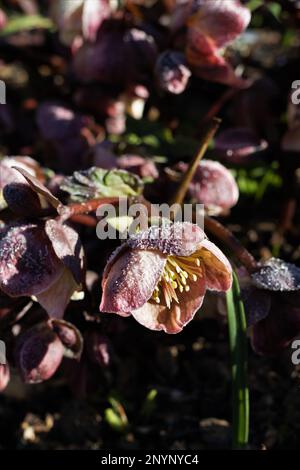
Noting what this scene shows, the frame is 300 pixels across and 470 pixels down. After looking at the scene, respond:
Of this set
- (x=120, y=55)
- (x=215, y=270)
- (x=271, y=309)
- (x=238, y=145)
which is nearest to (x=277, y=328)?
(x=271, y=309)

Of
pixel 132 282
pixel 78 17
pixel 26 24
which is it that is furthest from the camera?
pixel 26 24

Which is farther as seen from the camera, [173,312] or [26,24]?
[26,24]

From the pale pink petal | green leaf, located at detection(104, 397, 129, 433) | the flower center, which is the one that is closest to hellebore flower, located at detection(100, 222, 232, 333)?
the flower center

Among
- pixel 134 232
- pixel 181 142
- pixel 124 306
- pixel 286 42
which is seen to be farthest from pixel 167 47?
pixel 124 306

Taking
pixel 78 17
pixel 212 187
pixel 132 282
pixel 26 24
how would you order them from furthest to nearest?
pixel 26 24 → pixel 78 17 → pixel 212 187 → pixel 132 282

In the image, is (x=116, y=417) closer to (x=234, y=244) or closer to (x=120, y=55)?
(x=234, y=244)

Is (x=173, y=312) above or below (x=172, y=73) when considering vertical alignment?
below

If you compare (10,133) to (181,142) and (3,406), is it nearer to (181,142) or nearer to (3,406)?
(181,142)
